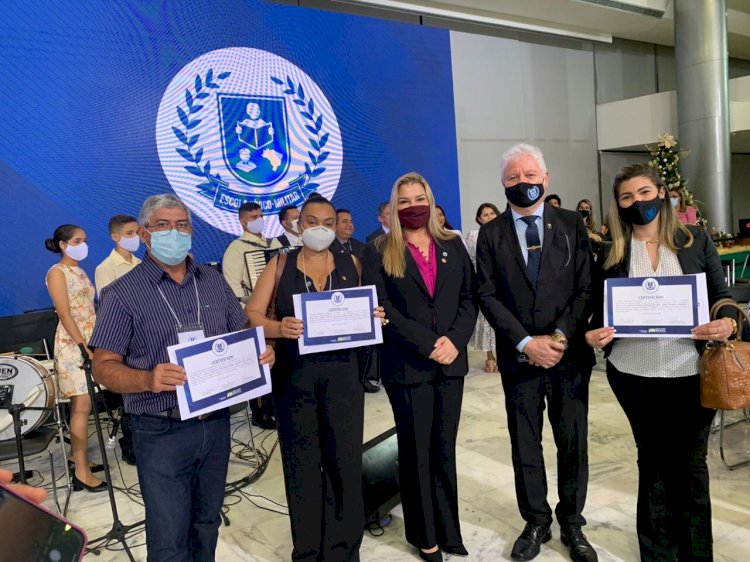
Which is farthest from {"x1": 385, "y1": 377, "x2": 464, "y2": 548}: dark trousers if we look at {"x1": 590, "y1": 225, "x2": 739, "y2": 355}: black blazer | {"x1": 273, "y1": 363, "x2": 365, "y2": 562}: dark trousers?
{"x1": 590, "y1": 225, "x2": 739, "y2": 355}: black blazer

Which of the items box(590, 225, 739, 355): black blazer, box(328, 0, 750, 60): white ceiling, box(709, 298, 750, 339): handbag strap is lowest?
box(709, 298, 750, 339): handbag strap

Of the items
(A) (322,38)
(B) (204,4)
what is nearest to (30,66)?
(B) (204,4)

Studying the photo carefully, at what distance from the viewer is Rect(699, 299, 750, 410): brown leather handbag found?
6.25ft

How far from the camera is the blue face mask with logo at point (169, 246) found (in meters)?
1.90

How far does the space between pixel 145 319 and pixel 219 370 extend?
0.31 meters

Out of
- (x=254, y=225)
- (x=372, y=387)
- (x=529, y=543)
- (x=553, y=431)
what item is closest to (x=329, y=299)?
(x=553, y=431)

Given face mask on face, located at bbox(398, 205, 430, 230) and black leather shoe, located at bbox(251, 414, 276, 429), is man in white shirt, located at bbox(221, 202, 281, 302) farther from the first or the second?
face mask on face, located at bbox(398, 205, 430, 230)

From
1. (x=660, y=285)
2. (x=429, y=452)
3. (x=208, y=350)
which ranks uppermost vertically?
(x=660, y=285)

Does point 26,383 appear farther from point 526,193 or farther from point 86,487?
point 526,193

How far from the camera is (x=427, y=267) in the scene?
2.43m

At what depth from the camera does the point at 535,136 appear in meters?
10.1

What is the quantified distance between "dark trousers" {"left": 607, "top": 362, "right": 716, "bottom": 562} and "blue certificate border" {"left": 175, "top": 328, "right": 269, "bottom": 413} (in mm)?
1484

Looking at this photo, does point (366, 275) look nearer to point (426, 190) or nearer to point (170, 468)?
point (426, 190)

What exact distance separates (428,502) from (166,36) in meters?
5.70
